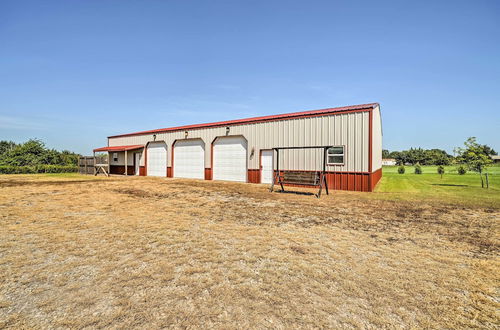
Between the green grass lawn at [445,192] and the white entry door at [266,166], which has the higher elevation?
Answer: the white entry door at [266,166]

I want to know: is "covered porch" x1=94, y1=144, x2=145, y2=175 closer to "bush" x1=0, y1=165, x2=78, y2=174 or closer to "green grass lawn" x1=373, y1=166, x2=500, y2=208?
"bush" x1=0, y1=165, x2=78, y2=174

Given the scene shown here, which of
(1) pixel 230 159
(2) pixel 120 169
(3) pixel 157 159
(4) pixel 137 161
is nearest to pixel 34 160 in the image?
(2) pixel 120 169

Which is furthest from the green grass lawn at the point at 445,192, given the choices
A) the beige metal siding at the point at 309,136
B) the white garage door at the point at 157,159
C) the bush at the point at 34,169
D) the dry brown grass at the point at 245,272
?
the bush at the point at 34,169

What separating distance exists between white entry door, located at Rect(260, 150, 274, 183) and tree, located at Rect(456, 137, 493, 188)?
40.3 ft

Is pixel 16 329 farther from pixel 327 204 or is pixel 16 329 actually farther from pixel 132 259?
pixel 327 204

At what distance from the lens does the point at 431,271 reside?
3.48 metres

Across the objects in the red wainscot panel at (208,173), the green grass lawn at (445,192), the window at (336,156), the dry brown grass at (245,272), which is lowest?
the dry brown grass at (245,272)

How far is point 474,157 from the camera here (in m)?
14.8

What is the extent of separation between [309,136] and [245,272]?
40.0ft

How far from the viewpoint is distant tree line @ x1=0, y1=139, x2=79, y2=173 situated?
27.0 m

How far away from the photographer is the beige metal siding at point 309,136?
12789 mm

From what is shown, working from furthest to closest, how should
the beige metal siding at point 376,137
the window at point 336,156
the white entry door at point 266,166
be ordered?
the white entry door at point 266,166
the beige metal siding at point 376,137
the window at point 336,156

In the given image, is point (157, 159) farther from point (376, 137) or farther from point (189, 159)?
point (376, 137)

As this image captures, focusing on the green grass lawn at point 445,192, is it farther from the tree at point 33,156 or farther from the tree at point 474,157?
the tree at point 33,156
